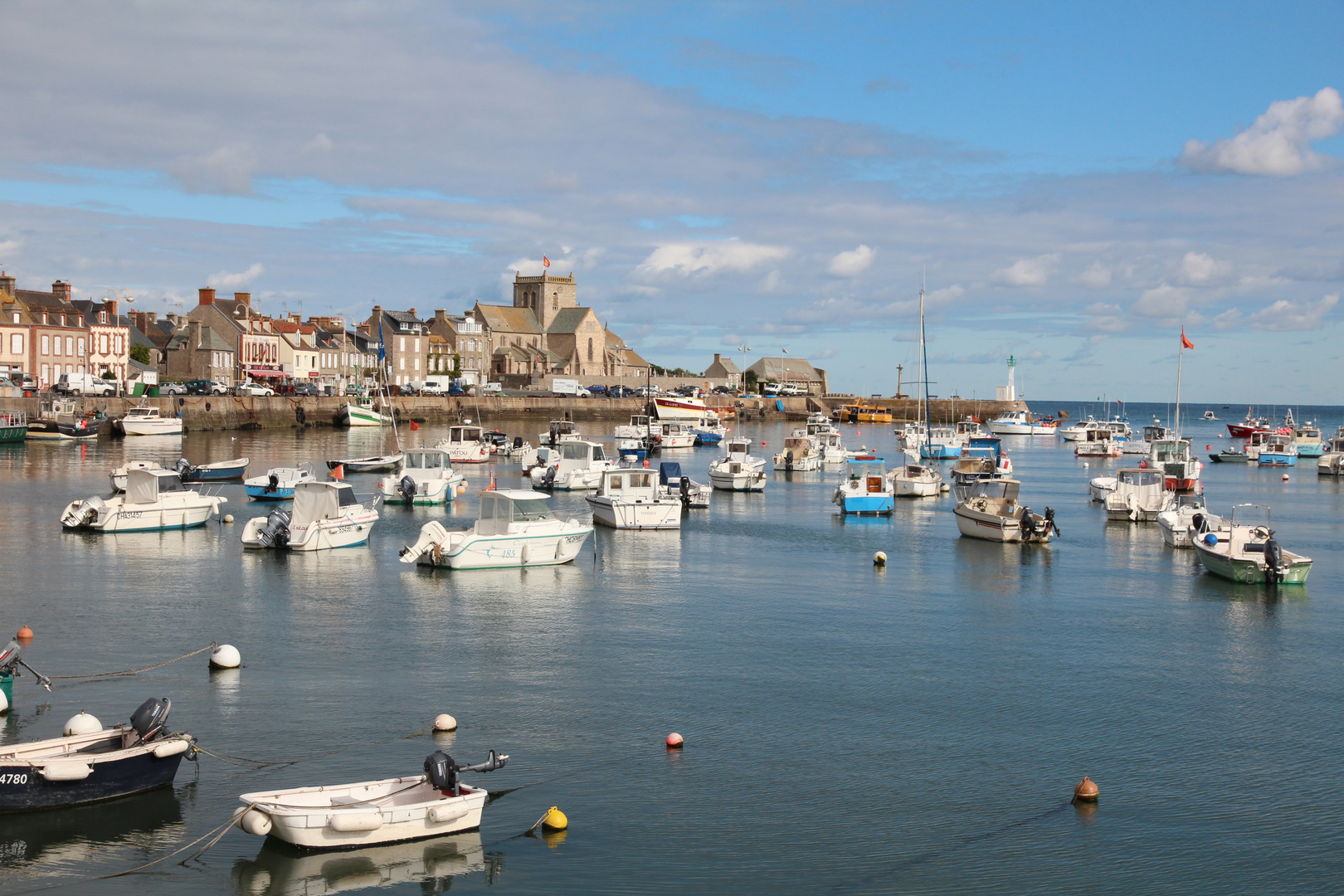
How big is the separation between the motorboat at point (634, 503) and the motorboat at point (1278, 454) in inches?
2641

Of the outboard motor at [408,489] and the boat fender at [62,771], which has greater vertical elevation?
the outboard motor at [408,489]

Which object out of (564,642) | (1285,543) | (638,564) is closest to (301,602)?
(564,642)

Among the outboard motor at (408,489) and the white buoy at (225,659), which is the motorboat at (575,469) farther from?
the white buoy at (225,659)

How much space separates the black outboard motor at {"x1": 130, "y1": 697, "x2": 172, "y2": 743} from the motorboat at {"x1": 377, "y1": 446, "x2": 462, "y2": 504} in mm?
36426

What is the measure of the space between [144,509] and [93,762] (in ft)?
95.5

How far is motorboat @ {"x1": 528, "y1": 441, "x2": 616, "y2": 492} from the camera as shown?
6278 centimetres

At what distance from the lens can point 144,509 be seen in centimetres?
4428

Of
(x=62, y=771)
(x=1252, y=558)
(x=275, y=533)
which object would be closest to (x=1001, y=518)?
(x=1252, y=558)

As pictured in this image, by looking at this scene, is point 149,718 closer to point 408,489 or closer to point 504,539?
point 504,539

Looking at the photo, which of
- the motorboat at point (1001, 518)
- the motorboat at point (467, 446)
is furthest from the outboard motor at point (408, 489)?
the motorboat at point (1001, 518)

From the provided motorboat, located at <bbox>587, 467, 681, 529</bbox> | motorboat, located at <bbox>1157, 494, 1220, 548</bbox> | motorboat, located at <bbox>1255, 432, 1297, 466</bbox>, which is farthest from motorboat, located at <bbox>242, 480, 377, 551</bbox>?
motorboat, located at <bbox>1255, 432, 1297, 466</bbox>

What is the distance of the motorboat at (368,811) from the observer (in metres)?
16.3

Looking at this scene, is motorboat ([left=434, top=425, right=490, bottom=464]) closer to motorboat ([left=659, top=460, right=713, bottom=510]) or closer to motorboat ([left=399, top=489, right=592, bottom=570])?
motorboat ([left=659, top=460, right=713, bottom=510])

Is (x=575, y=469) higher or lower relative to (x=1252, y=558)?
higher
